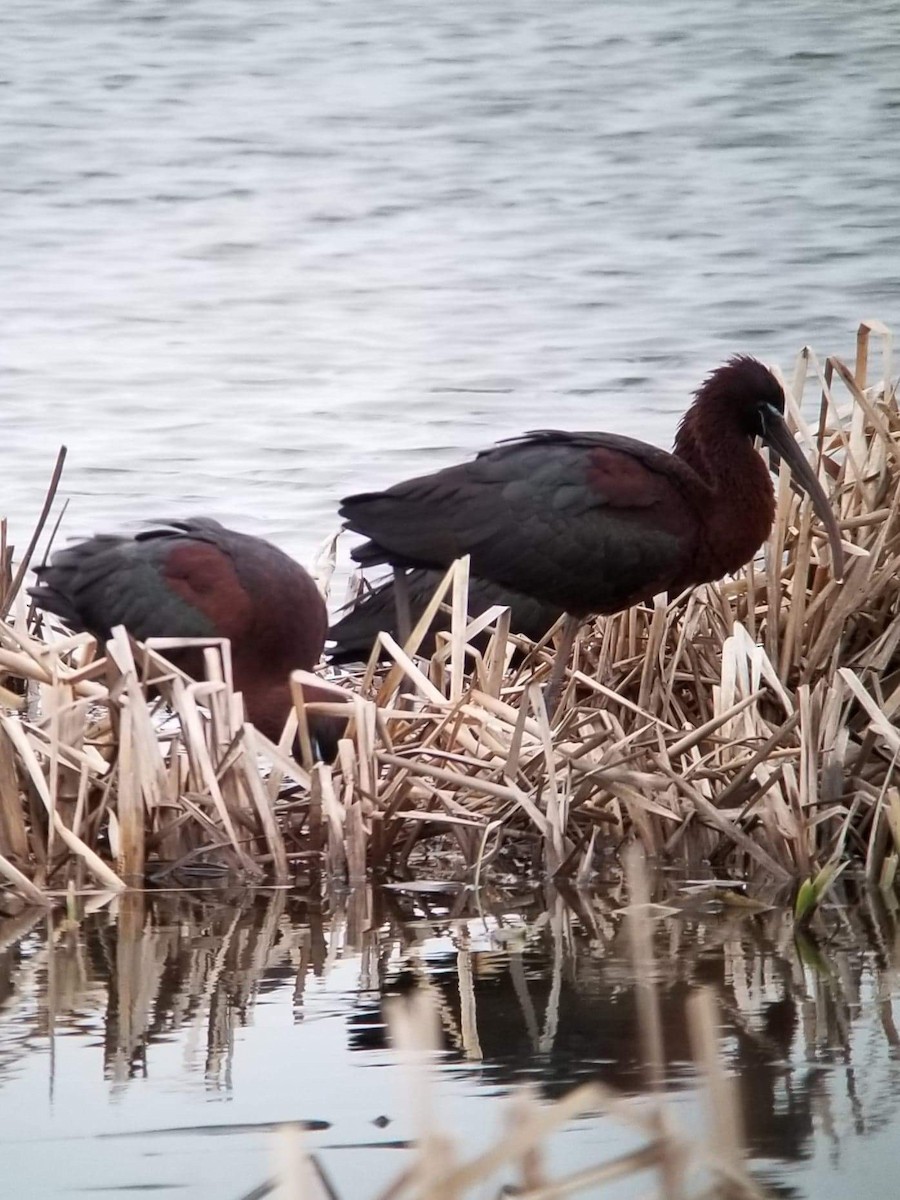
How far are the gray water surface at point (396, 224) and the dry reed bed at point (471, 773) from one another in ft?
11.8

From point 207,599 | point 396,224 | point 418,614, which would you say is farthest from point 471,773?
point 396,224

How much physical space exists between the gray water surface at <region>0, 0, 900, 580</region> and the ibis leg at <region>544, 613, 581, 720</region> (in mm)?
2539

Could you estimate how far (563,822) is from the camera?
4.90 metres

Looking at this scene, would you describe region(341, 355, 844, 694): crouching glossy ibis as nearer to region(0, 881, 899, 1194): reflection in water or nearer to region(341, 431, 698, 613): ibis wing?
region(341, 431, 698, 613): ibis wing

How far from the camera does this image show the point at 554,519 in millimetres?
6645

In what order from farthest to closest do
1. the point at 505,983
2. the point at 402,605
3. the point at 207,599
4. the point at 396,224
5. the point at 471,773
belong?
1. the point at 396,224
2. the point at 402,605
3. the point at 207,599
4. the point at 471,773
5. the point at 505,983

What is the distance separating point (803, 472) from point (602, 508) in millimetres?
664

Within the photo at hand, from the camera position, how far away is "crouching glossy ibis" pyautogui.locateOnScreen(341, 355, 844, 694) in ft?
21.0

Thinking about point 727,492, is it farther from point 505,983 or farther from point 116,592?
point 505,983

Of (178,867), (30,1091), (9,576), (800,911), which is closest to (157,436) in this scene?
(9,576)

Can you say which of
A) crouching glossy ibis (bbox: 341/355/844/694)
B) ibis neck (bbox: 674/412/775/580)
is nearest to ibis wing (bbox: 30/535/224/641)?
crouching glossy ibis (bbox: 341/355/844/694)

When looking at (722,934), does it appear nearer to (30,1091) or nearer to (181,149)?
(30,1091)

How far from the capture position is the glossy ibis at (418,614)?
679 centimetres

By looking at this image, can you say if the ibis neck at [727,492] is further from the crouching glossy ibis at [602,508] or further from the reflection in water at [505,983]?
the reflection in water at [505,983]
